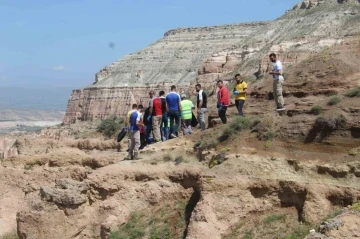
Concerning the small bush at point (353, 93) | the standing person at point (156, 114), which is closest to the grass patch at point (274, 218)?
the small bush at point (353, 93)

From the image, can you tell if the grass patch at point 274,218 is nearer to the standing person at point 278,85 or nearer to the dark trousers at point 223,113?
the standing person at point 278,85

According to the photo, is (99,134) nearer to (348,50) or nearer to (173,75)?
(348,50)

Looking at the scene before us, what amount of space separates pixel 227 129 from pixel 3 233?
7.81m

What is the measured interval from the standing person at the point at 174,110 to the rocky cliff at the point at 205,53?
3859 cm

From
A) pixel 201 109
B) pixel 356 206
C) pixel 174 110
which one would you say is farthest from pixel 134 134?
pixel 356 206

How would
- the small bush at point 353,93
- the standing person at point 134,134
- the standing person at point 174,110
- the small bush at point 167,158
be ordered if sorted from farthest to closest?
the standing person at point 174,110 < the standing person at point 134,134 < the small bush at point 167,158 < the small bush at point 353,93

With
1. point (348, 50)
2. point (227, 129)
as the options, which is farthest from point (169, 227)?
point (348, 50)

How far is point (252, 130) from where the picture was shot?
16125 mm

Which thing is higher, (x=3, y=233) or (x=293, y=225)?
(x=293, y=225)

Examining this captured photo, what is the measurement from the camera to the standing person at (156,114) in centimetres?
2153

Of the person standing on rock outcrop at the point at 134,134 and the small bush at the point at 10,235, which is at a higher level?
the person standing on rock outcrop at the point at 134,134

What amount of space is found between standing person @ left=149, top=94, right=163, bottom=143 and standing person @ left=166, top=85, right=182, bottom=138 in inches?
18.3

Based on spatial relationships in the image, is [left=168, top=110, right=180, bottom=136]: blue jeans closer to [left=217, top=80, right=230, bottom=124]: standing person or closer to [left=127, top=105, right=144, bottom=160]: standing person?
[left=217, top=80, right=230, bottom=124]: standing person

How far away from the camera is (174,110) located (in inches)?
830
